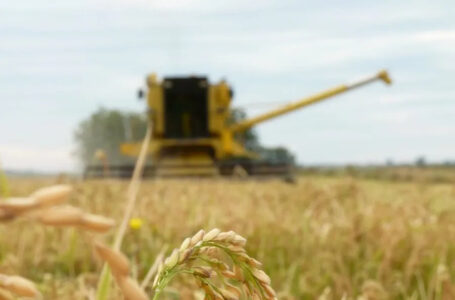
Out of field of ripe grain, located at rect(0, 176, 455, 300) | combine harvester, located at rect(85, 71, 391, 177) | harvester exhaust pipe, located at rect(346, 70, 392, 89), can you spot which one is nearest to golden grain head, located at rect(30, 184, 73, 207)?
field of ripe grain, located at rect(0, 176, 455, 300)

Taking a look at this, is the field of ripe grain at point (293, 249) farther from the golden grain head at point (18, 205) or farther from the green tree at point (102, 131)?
the green tree at point (102, 131)

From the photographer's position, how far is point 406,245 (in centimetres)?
301

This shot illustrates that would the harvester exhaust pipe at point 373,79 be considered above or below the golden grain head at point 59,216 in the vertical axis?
above

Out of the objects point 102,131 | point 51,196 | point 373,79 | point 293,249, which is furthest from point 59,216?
point 102,131

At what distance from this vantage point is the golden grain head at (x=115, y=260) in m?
0.33

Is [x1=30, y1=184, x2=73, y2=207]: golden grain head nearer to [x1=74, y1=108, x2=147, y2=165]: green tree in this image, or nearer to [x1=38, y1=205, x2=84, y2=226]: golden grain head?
[x1=38, y1=205, x2=84, y2=226]: golden grain head

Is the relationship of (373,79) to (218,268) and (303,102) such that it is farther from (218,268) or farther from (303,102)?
(218,268)

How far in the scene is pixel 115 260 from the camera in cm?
35

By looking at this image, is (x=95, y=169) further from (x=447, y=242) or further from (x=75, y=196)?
(x=447, y=242)

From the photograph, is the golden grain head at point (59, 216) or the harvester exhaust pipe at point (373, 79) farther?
the harvester exhaust pipe at point (373, 79)

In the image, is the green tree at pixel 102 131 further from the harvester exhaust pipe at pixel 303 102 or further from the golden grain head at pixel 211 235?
the golden grain head at pixel 211 235

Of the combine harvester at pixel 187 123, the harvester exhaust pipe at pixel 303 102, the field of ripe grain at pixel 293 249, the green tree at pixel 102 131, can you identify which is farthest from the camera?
the green tree at pixel 102 131

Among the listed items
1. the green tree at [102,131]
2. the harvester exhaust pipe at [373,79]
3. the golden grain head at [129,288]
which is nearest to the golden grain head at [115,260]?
the golden grain head at [129,288]

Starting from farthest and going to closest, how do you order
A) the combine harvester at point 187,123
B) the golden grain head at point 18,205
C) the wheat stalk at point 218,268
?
the combine harvester at point 187,123, the wheat stalk at point 218,268, the golden grain head at point 18,205
